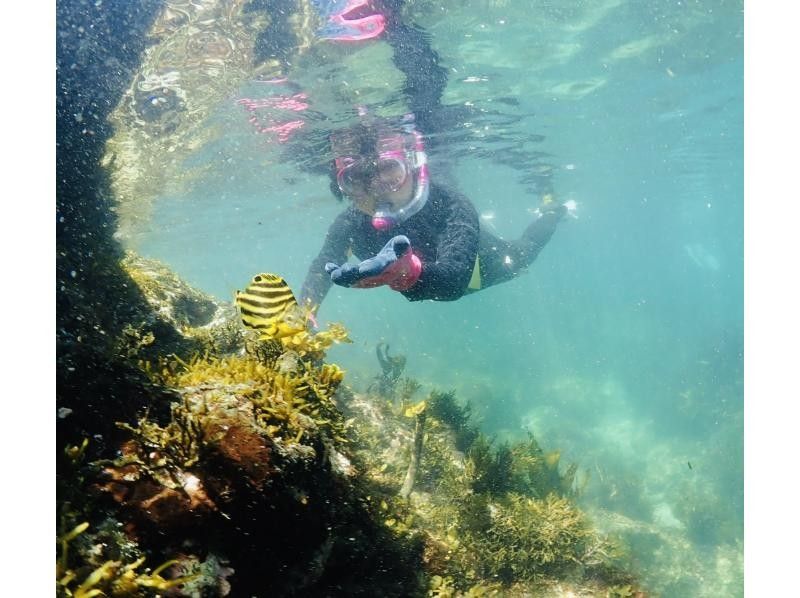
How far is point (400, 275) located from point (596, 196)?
132ft

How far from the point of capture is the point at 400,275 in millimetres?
4199

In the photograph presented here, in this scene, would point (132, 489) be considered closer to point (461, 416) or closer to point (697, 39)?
point (461, 416)

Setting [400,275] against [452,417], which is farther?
[452,417]

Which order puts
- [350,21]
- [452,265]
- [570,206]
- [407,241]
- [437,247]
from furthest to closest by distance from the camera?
[570,206] < [350,21] < [437,247] < [452,265] < [407,241]

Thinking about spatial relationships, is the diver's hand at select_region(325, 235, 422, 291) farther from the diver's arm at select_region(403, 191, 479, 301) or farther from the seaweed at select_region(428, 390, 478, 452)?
the seaweed at select_region(428, 390, 478, 452)

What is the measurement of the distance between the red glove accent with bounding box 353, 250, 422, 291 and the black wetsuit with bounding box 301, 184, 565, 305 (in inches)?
6.6

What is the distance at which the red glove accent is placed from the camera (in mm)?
3945

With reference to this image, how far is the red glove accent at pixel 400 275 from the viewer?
395cm

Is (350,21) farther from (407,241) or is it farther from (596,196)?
A: (596,196)

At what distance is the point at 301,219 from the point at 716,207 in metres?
48.6

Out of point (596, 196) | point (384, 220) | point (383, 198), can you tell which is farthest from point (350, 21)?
point (596, 196)

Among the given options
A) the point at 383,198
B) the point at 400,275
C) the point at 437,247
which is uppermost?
the point at 400,275

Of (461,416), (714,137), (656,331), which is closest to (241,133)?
(461,416)

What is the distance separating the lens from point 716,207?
172 ft
